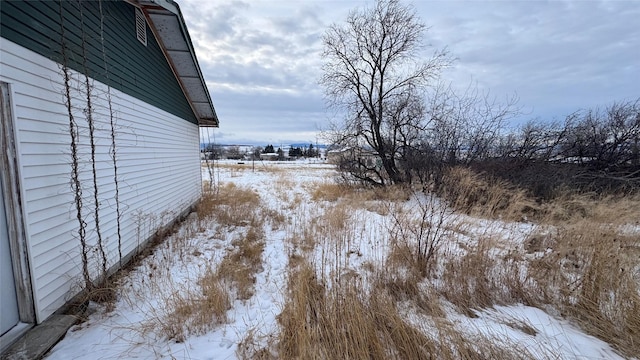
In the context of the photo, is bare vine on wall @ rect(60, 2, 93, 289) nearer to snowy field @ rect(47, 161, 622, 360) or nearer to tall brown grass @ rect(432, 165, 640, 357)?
snowy field @ rect(47, 161, 622, 360)

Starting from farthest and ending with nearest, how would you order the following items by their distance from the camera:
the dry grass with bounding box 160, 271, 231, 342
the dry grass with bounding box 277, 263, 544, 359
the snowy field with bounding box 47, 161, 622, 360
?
the dry grass with bounding box 160, 271, 231, 342 → the snowy field with bounding box 47, 161, 622, 360 → the dry grass with bounding box 277, 263, 544, 359

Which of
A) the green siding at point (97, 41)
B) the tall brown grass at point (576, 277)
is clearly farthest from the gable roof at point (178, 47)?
the tall brown grass at point (576, 277)

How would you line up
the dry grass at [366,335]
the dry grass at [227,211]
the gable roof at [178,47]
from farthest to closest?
the dry grass at [227,211], the gable roof at [178,47], the dry grass at [366,335]

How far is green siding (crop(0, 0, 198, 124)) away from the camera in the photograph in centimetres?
248

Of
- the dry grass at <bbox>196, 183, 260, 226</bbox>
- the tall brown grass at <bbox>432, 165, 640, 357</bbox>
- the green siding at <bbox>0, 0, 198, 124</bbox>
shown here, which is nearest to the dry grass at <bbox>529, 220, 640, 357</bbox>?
the tall brown grass at <bbox>432, 165, 640, 357</bbox>

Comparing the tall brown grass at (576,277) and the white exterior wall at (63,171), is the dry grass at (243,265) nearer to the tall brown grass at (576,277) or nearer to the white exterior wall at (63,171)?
the white exterior wall at (63,171)

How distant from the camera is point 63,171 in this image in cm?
287

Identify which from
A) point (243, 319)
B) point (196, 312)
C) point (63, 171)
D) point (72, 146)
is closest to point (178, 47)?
point (72, 146)

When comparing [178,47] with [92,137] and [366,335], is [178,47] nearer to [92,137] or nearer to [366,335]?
[92,137]

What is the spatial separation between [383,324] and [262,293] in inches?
66.1

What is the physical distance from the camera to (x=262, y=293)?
3.43 meters

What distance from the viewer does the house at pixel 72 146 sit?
7.70ft

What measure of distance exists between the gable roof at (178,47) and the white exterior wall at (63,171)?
1.90 meters

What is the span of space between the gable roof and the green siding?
24cm
